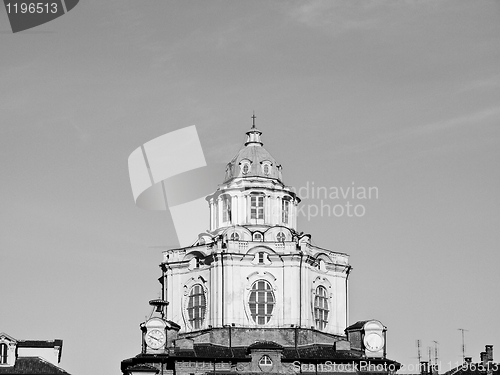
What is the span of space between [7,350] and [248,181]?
90.6 feet

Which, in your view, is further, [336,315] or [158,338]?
[336,315]

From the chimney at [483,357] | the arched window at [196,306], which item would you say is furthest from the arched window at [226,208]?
the chimney at [483,357]

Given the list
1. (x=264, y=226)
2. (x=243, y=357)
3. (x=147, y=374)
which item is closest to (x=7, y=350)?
(x=147, y=374)

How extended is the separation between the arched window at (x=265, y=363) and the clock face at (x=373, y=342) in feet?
29.4

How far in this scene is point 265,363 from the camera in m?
107

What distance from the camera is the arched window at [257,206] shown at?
12006 centimetres

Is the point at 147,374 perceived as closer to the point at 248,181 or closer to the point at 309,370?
the point at 309,370

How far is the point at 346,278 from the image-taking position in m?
121

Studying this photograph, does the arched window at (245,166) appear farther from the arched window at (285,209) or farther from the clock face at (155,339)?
the clock face at (155,339)

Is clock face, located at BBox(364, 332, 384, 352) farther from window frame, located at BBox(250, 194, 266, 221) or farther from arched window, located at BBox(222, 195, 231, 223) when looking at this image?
arched window, located at BBox(222, 195, 231, 223)

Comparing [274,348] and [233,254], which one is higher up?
[233,254]

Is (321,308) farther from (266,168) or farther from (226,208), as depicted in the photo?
(266,168)

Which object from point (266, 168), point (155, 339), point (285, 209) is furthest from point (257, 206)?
point (155, 339)

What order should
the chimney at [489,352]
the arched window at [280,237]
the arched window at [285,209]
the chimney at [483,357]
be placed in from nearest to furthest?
1. the arched window at [280,237]
2. the chimney at [483,357]
3. the arched window at [285,209]
4. the chimney at [489,352]
